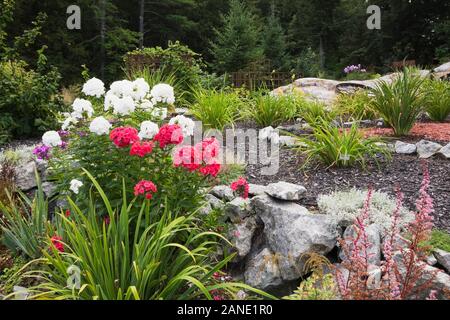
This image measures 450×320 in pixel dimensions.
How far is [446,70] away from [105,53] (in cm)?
1390

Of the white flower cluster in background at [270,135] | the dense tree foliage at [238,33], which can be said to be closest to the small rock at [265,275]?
the white flower cluster in background at [270,135]

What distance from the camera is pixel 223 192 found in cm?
375

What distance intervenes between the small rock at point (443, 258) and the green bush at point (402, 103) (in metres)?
2.68

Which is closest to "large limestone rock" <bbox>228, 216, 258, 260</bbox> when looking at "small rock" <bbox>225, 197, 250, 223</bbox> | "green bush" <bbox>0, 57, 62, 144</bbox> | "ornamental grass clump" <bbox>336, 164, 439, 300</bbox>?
"small rock" <bbox>225, 197, 250, 223</bbox>

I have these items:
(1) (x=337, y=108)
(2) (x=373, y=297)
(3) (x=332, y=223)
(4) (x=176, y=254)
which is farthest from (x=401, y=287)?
(1) (x=337, y=108)

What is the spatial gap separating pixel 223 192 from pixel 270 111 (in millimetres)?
2500

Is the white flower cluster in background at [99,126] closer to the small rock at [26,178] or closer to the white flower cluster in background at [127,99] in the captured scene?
the white flower cluster in background at [127,99]

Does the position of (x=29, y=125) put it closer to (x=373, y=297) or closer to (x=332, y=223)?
(x=332, y=223)

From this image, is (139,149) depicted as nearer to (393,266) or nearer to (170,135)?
(170,135)

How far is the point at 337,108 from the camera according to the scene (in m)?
6.16

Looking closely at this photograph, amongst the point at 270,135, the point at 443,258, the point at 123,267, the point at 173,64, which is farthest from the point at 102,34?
the point at 443,258

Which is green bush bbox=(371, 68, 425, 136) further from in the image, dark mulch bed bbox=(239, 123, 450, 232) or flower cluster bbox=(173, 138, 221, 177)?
flower cluster bbox=(173, 138, 221, 177)

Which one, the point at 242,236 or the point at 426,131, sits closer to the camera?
the point at 242,236
